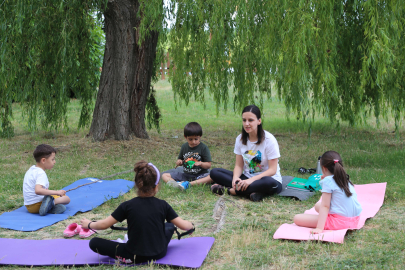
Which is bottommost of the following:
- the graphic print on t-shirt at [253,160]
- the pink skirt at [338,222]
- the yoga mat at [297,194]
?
the yoga mat at [297,194]

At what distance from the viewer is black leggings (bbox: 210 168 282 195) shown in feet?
16.3

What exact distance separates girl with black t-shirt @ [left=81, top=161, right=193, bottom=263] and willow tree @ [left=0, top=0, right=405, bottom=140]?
294 centimetres

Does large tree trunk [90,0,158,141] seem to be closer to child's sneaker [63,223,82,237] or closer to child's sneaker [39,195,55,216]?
child's sneaker [39,195,55,216]

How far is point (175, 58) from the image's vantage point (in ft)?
25.6

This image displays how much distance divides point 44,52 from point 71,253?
18.9 ft

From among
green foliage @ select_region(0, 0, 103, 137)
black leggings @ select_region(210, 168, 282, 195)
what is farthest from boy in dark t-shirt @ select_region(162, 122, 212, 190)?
green foliage @ select_region(0, 0, 103, 137)

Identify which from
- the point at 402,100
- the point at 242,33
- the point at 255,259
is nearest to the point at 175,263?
the point at 255,259

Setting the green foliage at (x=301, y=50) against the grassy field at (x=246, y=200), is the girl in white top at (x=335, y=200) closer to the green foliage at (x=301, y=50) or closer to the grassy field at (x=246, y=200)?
the grassy field at (x=246, y=200)

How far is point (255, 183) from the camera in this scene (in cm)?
496

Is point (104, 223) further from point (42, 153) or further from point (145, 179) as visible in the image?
point (42, 153)

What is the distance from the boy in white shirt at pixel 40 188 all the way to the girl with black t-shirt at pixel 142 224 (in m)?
1.55

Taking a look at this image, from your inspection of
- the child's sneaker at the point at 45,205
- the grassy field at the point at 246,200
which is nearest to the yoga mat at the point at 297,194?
the grassy field at the point at 246,200

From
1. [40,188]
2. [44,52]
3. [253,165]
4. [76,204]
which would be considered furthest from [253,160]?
[44,52]

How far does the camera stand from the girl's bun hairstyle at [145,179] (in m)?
3.10
